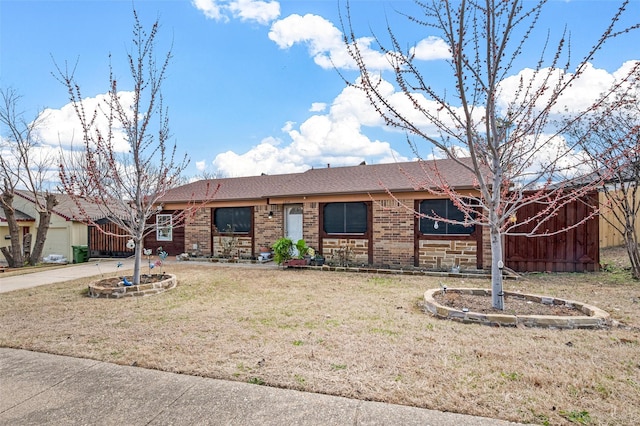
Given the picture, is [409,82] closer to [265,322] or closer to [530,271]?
[265,322]

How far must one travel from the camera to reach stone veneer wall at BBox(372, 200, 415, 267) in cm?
1127

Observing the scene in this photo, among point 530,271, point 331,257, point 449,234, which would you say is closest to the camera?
point 530,271

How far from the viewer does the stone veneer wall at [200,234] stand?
1464cm

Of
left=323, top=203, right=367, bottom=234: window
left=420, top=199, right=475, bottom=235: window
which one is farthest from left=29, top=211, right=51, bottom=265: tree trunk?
left=420, top=199, right=475, bottom=235: window

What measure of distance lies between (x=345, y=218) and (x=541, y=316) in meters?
7.63

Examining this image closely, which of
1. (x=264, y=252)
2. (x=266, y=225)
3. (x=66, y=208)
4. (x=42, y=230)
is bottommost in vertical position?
(x=264, y=252)

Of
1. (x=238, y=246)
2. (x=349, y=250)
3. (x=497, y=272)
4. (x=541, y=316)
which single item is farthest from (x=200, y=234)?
(x=541, y=316)

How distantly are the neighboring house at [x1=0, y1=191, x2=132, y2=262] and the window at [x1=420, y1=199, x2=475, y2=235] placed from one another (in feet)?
45.0

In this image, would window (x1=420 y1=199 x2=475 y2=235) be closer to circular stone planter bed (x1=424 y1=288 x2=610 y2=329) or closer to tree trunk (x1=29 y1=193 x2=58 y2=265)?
circular stone planter bed (x1=424 y1=288 x2=610 y2=329)

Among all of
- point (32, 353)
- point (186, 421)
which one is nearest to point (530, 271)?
point (186, 421)

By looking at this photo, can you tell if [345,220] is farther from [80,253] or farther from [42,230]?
[42,230]

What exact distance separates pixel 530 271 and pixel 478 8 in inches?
310

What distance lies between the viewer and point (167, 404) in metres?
3.15

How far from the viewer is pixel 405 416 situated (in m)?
2.87
